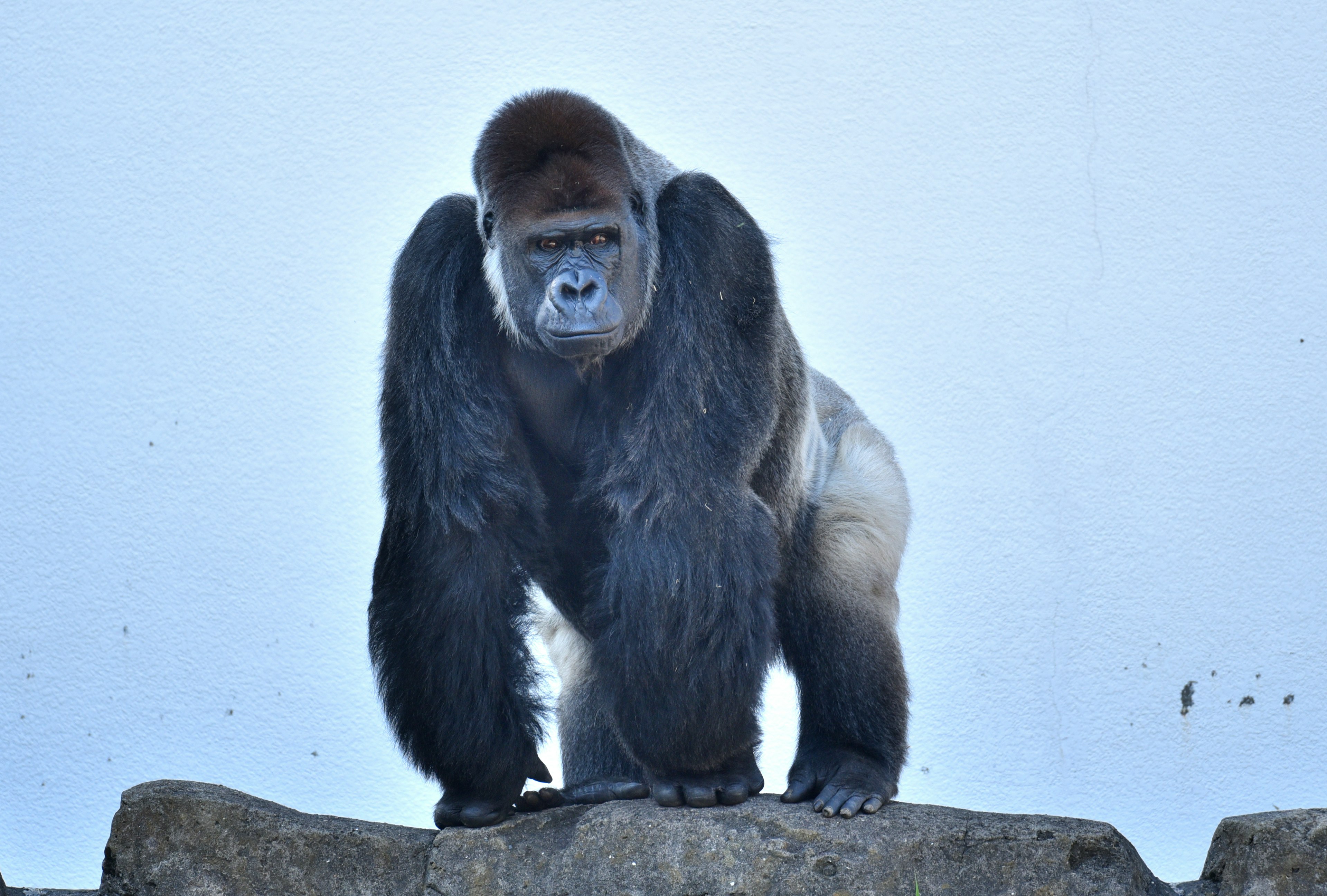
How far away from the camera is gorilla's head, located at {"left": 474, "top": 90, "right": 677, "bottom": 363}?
2660 millimetres

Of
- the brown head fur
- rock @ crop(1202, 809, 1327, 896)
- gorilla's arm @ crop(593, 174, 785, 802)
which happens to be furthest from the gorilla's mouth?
rock @ crop(1202, 809, 1327, 896)

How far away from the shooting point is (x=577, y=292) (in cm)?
263

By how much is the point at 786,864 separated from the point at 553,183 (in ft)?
4.35

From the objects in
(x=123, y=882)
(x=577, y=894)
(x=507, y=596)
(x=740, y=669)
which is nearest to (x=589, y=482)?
(x=507, y=596)

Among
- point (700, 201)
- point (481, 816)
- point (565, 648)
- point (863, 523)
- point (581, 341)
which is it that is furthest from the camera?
point (565, 648)

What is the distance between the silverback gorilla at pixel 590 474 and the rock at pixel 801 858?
11 cm

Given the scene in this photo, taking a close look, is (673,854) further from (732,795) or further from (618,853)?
(732,795)

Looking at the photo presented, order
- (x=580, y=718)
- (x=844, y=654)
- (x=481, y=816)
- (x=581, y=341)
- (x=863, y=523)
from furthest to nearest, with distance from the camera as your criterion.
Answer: (x=580, y=718) < (x=863, y=523) < (x=844, y=654) < (x=481, y=816) < (x=581, y=341)

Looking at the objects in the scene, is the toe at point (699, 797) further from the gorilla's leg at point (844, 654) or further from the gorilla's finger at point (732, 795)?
the gorilla's leg at point (844, 654)

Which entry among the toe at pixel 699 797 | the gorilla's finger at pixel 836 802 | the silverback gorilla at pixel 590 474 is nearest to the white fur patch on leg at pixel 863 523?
the silverback gorilla at pixel 590 474

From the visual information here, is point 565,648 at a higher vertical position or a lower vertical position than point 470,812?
higher

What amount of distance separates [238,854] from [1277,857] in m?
1.92

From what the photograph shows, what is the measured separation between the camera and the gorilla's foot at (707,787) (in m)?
2.69

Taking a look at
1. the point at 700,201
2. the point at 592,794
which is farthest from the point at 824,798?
the point at 700,201
